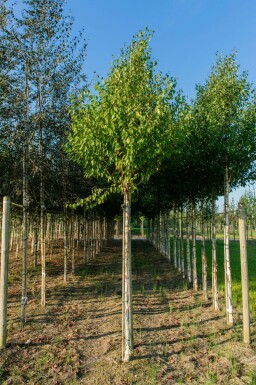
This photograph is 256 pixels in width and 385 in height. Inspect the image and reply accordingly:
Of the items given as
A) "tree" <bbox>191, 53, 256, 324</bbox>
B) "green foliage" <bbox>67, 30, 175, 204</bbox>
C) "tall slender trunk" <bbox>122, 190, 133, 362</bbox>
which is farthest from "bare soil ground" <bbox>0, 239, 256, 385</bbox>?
"green foliage" <bbox>67, 30, 175, 204</bbox>

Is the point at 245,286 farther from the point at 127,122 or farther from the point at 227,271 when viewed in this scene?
the point at 127,122

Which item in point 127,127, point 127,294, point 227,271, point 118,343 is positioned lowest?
point 118,343

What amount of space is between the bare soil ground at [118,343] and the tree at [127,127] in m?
0.63

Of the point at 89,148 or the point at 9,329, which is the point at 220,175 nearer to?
the point at 89,148

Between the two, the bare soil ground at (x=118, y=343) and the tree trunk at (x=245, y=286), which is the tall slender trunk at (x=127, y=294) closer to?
the bare soil ground at (x=118, y=343)

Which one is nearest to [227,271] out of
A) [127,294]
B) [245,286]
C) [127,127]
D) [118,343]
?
[245,286]

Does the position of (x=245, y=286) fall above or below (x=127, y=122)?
below

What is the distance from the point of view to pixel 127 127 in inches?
233

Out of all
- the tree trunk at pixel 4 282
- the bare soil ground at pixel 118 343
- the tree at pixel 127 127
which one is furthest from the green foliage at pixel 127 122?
the bare soil ground at pixel 118 343

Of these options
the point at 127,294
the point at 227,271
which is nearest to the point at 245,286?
the point at 227,271

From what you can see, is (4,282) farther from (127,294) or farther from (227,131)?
(227,131)

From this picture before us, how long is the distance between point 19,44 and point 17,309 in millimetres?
7425

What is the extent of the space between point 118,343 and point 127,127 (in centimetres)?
433

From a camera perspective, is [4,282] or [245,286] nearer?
[4,282]
